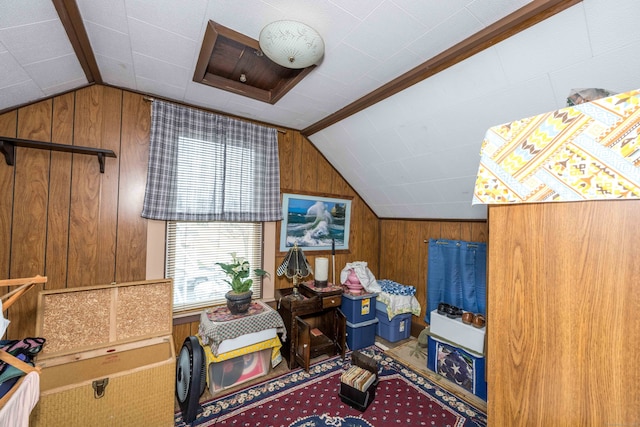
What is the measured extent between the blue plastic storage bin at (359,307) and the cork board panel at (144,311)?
1738 mm

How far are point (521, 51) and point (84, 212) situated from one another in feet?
10.4

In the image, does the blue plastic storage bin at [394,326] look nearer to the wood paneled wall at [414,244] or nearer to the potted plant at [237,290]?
the wood paneled wall at [414,244]

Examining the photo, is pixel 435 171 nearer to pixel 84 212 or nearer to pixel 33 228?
pixel 84 212

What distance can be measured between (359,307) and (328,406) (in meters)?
1.07

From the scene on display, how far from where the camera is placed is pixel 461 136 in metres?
2.06

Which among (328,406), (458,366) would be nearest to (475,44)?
(458,366)

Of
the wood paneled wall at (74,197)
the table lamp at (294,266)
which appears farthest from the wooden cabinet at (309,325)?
the wood paneled wall at (74,197)

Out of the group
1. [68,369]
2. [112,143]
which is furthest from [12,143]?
[68,369]

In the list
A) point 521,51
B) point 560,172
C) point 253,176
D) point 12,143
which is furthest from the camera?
point 253,176

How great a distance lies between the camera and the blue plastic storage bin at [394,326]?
3.02 m

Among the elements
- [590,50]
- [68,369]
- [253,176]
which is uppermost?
[590,50]

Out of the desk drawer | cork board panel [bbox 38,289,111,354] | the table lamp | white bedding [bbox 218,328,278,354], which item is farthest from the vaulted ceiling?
white bedding [bbox 218,328,278,354]

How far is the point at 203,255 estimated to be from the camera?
257cm

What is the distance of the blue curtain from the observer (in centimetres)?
266
